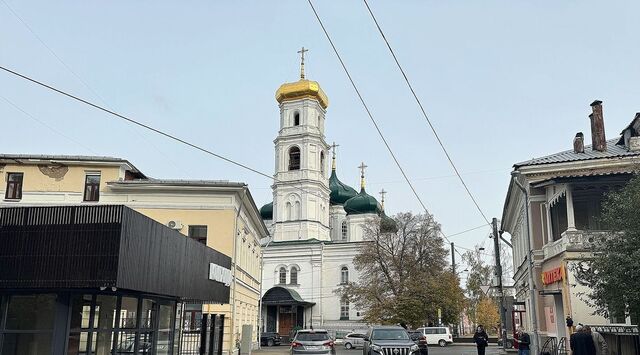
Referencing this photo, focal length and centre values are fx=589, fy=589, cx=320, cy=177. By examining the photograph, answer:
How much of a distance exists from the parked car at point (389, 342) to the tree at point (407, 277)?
28142 mm

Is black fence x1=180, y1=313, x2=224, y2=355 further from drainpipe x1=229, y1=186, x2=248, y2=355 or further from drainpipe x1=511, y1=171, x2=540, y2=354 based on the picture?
drainpipe x1=511, y1=171, x2=540, y2=354

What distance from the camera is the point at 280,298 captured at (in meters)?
62.1

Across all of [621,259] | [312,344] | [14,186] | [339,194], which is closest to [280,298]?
[339,194]

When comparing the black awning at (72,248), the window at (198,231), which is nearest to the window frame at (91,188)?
the window at (198,231)

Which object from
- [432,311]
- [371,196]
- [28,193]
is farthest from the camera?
[371,196]

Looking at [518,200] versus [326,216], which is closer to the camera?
[518,200]

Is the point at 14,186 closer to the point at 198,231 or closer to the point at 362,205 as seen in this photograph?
the point at 198,231

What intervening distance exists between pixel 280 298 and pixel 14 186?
3691cm

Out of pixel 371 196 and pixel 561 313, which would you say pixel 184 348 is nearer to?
pixel 561 313

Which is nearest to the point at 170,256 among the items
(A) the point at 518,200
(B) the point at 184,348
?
(B) the point at 184,348

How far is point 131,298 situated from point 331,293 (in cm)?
5355

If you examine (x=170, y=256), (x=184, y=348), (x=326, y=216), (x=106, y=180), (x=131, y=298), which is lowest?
(x=184, y=348)

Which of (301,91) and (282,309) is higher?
(301,91)

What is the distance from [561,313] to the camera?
2417 cm
